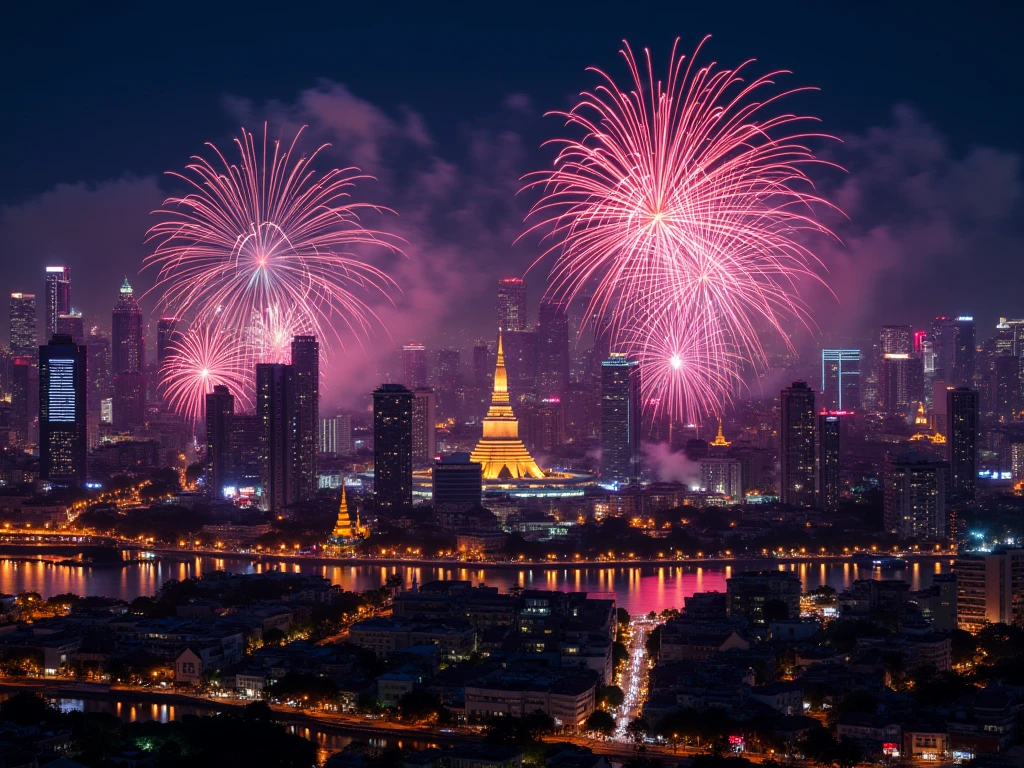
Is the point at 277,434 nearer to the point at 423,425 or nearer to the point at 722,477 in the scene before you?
the point at 423,425

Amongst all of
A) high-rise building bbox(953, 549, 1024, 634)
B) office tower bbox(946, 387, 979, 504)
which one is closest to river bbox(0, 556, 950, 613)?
high-rise building bbox(953, 549, 1024, 634)

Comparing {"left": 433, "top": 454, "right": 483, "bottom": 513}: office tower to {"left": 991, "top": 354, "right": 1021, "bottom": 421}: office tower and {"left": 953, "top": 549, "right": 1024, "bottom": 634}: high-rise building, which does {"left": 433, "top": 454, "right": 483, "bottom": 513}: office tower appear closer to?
{"left": 953, "top": 549, "right": 1024, "bottom": 634}: high-rise building

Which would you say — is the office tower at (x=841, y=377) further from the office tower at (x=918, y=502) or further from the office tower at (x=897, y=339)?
the office tower at (x=918, y=502)

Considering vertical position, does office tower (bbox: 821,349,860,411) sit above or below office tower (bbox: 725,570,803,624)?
above

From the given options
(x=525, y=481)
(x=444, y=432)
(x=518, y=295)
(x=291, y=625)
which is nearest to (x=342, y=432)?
(x=444, y=432)

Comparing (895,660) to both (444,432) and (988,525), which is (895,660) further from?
(444,432)

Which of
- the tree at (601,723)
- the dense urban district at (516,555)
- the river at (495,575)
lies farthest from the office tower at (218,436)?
the tree at (601,723)

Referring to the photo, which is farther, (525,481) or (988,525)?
(525,481)
